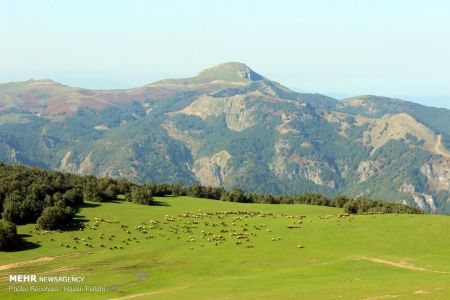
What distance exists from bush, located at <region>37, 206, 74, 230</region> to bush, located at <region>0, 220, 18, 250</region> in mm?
12585

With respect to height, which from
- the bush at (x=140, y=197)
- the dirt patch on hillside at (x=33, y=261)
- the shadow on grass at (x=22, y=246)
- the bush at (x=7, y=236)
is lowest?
the dirt patch on hillside at (x=33, y=261)

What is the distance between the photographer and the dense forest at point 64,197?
367 feet

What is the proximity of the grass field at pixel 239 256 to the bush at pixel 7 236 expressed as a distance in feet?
7.63

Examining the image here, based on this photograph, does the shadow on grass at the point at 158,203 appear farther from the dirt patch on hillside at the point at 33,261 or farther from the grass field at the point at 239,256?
the dirt patch on hillside at the point at 33,261

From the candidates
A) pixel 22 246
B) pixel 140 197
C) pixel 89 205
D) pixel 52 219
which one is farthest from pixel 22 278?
pixel 140 197

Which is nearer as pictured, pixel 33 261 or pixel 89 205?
pixel 33 261

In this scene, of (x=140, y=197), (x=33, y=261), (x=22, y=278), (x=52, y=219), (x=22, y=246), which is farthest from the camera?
(x=140, y=197)

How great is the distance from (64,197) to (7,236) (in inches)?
1376

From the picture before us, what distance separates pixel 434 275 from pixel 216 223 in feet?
195

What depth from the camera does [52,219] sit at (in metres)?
111


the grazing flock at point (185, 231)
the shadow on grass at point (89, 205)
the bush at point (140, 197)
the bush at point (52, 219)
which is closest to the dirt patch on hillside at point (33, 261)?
the grazing flock at point (185, 231)

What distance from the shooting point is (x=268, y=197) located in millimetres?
189125

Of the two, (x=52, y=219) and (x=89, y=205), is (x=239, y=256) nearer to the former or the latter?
(x=52, y=219)

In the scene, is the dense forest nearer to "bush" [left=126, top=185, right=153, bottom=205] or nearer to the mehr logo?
"bush" [left=126, top=185, right=153, bottom=205]
